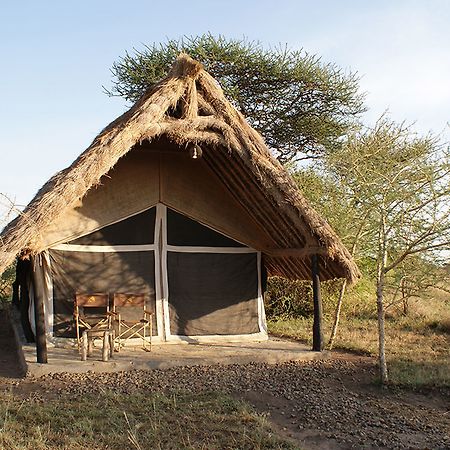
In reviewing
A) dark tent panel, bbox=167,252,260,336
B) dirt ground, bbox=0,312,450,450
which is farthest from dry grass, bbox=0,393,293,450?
dark tent panel, bbox=167,252,260,336

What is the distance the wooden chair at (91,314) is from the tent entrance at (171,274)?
23 cm

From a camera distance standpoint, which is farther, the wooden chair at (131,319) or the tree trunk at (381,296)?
the wooden chair at (131,319)

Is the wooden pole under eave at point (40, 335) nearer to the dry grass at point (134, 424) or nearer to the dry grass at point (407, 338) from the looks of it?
the dry grass at point (134, 424)

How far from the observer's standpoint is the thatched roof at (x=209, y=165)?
6407 mm

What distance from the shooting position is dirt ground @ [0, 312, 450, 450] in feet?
15.9

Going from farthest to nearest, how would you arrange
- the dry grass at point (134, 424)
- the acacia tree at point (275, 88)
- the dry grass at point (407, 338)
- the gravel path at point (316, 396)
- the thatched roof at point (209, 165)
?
1. the acacia tree at point (275, 88)
2. the dry grass at point (407, 338)
3. the thatched roof at point (209, 165)
4. the gravel path at point (316, 396)
5. the dry grass at point (134, 424)

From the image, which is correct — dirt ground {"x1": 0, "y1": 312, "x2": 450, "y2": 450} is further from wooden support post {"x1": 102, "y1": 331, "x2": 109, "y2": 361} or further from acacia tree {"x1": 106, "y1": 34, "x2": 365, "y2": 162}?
acacia tree {"x1": 106, "y1": 34, "x2": 365, "y2": 162}

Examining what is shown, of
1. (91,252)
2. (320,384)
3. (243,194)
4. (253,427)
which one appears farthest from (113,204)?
(253,427)

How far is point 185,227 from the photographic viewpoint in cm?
865

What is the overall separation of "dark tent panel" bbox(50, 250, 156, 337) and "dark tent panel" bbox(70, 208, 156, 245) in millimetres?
174

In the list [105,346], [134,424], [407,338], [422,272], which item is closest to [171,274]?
[105,346]

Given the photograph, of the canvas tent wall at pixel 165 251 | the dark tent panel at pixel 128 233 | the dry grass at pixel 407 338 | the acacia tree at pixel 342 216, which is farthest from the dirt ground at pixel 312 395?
the dark tent panel at pixel 128 233

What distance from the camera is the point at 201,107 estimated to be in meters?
Result: 7.41

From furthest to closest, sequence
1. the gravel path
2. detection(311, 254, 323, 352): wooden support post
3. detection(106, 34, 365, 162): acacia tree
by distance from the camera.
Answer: detection(106, 34, 365, 162): acacia tree, detection(311, 254, 323, 352): wooden support post, the gravel path
